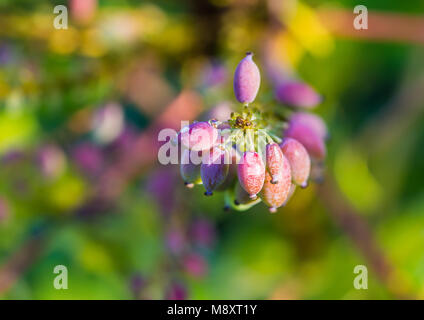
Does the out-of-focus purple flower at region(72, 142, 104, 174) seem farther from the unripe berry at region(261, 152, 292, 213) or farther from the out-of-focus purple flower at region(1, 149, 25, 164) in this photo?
the unripe berry at region(261, 152, 292, 213)

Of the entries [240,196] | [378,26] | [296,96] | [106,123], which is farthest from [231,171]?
[378,26]

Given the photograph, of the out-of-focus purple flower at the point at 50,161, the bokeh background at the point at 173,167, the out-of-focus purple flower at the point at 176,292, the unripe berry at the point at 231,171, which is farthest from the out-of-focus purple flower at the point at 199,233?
the unripe berry at the point at 231,171

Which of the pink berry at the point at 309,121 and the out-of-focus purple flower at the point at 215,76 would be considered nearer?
the pink berry at the point at 309,121

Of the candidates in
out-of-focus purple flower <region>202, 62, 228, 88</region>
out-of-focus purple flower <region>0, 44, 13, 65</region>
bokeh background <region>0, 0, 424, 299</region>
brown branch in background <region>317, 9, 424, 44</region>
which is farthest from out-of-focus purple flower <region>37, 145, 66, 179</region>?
brown branch in background <region>317, 9, 424, 44</region>

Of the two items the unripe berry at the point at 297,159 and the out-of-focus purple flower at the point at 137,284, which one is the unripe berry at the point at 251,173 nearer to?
the unripe berry at the point at 297,159

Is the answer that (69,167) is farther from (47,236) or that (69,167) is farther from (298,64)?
(298,64)

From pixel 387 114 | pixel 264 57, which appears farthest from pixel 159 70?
pixel 387 114
